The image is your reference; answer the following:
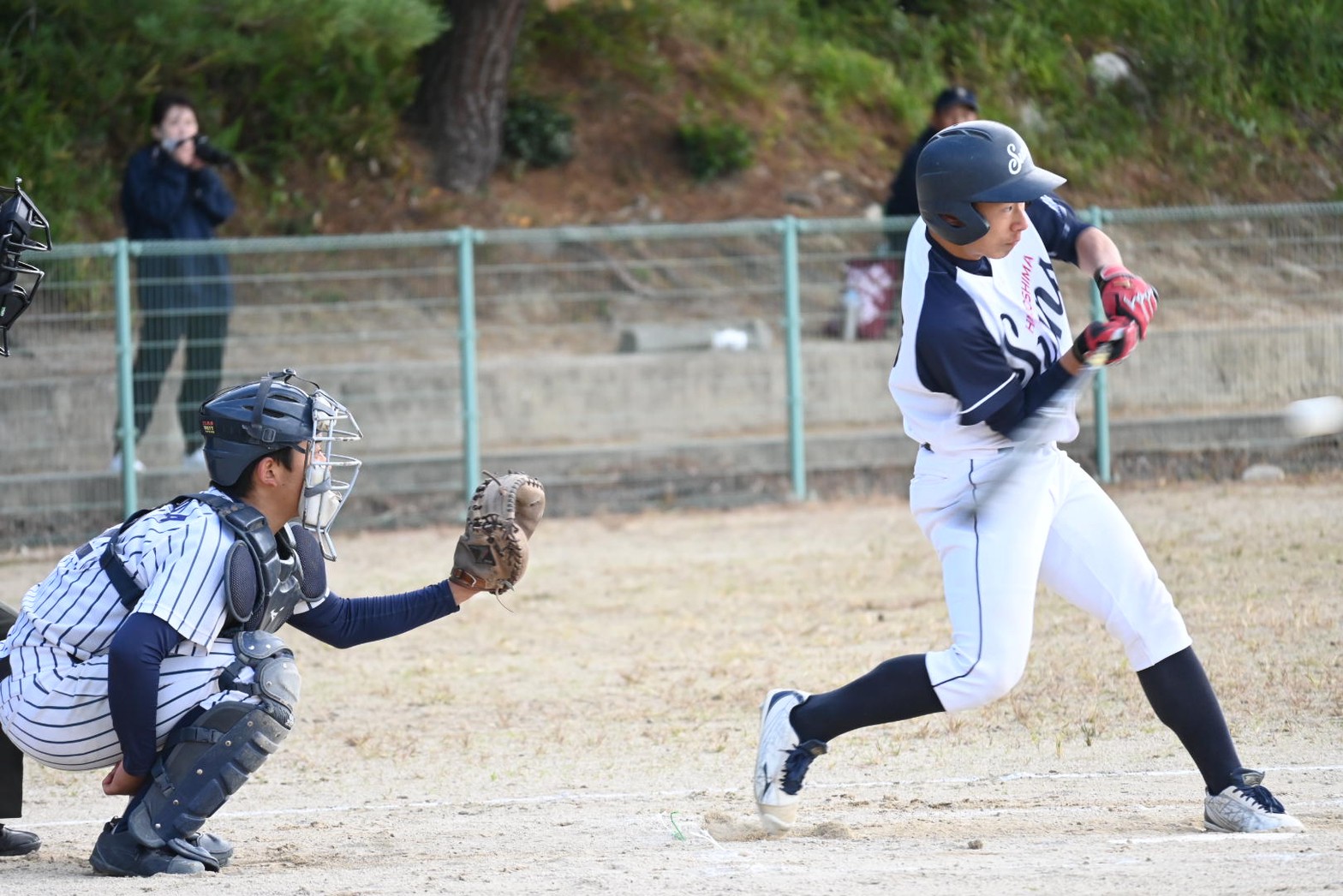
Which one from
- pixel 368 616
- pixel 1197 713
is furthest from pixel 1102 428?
pixel 368 616

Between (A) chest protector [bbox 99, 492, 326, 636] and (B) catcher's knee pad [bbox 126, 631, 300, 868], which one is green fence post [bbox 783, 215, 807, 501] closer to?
(A) chest protector [bbox 99, 492, 326, 636]

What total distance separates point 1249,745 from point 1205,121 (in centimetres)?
1268

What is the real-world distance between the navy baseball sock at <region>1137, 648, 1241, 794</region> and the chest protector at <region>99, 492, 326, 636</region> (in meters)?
2.29

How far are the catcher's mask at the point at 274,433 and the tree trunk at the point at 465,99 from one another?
1116 cm

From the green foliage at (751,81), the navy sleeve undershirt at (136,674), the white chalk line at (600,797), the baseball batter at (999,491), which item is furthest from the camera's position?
the green foliage at (751,81)

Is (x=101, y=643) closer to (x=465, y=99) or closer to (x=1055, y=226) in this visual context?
(x=1055, y=226)

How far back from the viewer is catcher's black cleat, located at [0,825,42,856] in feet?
14.9

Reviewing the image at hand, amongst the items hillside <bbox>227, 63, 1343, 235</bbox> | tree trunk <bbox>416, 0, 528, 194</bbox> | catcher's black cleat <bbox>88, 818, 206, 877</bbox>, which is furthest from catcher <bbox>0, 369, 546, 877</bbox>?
tree trunk <bbox>416, 0, 528, 194</bbox>

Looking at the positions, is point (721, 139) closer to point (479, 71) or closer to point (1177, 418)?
point (479, 71)

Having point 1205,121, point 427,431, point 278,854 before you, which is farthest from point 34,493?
point 1205,121

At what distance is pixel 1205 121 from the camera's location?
659 inches

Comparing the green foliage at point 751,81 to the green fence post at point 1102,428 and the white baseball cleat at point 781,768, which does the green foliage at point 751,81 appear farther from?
the white baseball cleat at point 781,768

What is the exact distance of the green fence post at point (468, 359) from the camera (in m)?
11.0

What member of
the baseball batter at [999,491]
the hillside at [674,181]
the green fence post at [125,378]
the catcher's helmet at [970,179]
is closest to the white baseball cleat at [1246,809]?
the baseball batter at [999,491]
